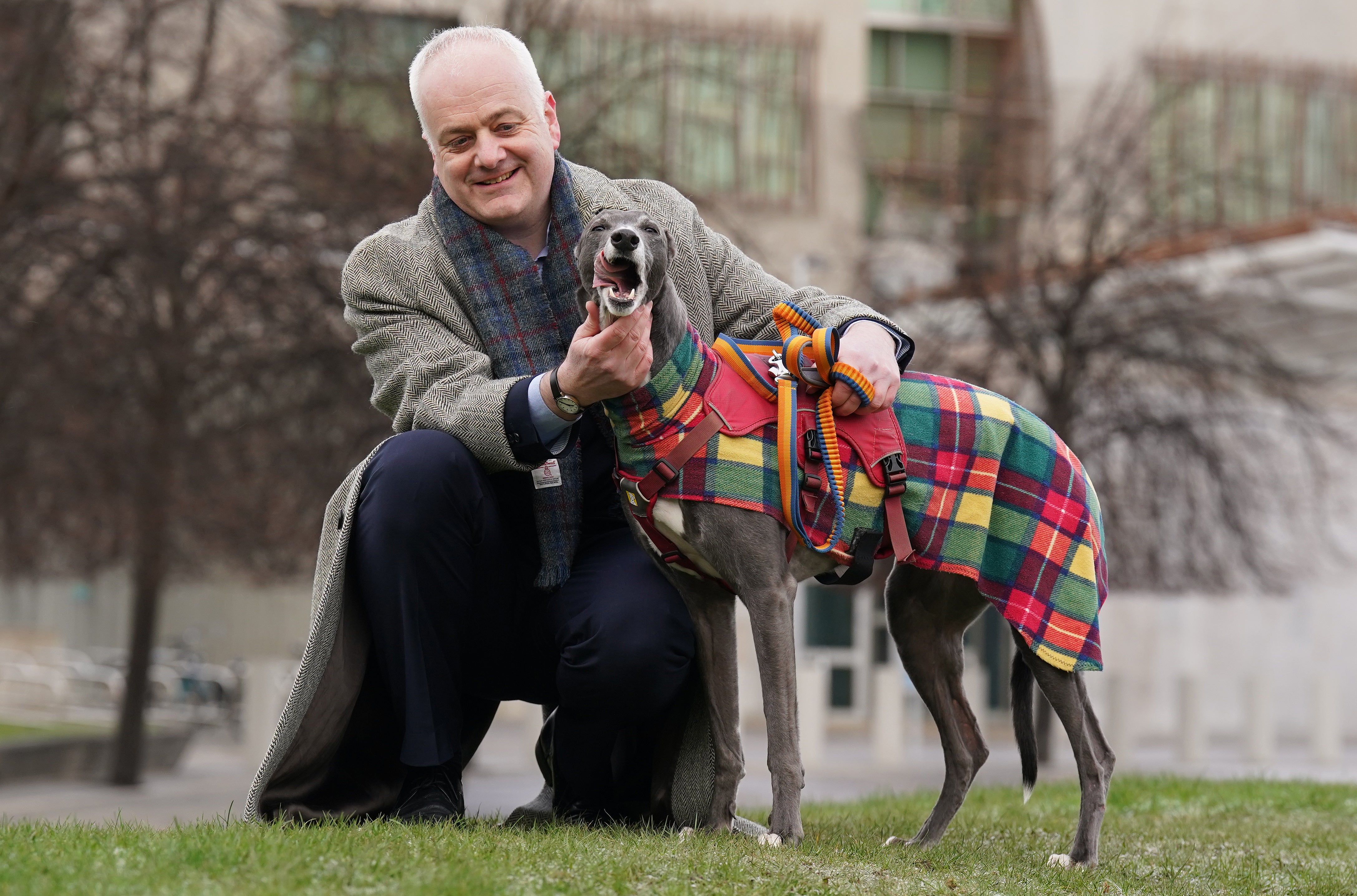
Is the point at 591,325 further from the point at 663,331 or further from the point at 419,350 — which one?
the point at 419,350

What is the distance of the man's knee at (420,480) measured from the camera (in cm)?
418

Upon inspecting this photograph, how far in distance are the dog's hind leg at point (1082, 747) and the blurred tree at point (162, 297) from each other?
30.1ft

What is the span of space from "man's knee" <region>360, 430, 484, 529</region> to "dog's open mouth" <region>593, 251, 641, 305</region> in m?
0.71

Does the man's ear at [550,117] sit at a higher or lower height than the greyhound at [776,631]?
higher

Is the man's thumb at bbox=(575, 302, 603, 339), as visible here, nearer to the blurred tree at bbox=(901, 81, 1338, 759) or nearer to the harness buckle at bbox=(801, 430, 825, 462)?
the harness buckle at bbox=(801, 430, 825, 462)

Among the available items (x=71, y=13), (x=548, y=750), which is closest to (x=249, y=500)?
(x=71, y=13)

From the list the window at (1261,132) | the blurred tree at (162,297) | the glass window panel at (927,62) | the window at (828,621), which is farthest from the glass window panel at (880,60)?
the blurred tree at (162,297)

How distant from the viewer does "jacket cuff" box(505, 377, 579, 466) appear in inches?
162

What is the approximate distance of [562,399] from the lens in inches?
159

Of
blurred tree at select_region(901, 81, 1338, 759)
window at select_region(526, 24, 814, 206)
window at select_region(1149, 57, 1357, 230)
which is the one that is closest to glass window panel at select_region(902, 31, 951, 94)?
window at select_region(526, 24, 814, 206)

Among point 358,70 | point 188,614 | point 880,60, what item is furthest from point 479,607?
point 188,614

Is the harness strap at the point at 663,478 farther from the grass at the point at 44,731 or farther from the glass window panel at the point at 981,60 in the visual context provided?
the glass window panel at the point at 981,60

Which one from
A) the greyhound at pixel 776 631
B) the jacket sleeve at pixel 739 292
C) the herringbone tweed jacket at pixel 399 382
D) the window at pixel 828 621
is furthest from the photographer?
the window at pixel 828 621

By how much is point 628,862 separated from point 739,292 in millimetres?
1866
